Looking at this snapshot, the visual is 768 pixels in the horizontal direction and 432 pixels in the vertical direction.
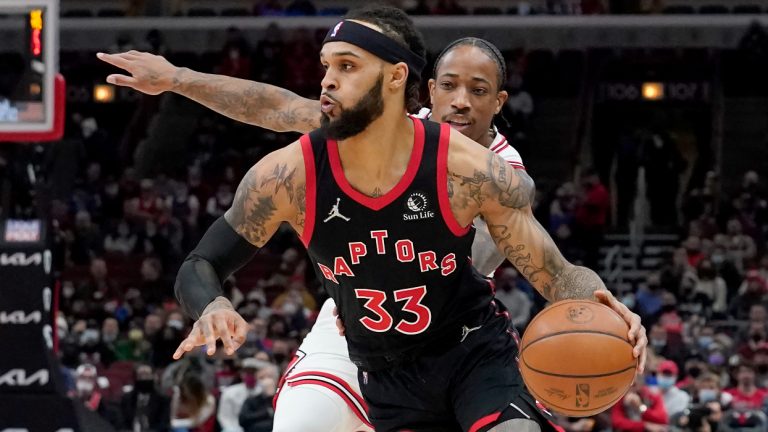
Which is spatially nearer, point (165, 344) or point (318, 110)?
point (318, 110)

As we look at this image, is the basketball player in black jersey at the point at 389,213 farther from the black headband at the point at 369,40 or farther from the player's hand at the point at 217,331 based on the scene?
the player's hand at the point at 217,331

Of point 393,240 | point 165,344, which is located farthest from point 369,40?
point 165,344

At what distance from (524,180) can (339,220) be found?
27.0 inches

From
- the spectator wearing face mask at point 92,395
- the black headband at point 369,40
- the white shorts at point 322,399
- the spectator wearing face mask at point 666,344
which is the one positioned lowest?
the spectator wearing face mask at point 92,395

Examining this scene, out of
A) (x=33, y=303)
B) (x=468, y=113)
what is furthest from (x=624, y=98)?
(x=468, y=113)

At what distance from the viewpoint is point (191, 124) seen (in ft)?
76.5

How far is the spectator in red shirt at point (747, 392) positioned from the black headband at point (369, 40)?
25.0ft

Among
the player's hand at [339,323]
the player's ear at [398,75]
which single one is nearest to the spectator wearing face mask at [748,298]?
the player's hand at [339,323]

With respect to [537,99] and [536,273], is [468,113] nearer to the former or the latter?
[536,273]

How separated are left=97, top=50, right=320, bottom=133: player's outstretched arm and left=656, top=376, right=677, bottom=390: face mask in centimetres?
684

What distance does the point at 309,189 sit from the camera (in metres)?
4.89

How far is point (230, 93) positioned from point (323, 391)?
1.33 m

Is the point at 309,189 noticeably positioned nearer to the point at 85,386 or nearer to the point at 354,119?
the point at 354,119

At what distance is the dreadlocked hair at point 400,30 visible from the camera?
5000mm
